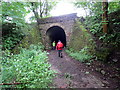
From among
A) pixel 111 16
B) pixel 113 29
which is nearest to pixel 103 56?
pixel 113 29

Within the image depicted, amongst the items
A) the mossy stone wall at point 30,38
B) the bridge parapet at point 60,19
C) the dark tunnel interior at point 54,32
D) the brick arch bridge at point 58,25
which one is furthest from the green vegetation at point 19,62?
the dark tunnel interior at point 54,32

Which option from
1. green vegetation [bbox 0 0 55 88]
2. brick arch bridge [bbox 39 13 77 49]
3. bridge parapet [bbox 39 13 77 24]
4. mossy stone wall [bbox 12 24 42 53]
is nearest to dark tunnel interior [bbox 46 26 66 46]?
brick arch bridge [bbox 39 13 77 49]

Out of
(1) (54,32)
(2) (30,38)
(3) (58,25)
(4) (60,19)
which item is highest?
(4) (60,19)

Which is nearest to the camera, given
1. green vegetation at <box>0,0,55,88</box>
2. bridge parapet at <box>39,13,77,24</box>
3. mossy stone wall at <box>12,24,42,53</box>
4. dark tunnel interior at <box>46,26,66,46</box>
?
green vegetation at <box>0,0,55,88</box>

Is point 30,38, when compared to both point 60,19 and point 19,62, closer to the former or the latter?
point 60,19

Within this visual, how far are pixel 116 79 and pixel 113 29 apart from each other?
3.52 meters

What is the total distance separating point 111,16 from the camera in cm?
620

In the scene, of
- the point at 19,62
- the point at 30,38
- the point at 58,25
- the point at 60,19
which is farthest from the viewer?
the point at 58,25

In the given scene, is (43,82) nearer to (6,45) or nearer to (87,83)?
(87,83)

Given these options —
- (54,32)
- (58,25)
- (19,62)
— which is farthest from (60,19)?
(19,62)

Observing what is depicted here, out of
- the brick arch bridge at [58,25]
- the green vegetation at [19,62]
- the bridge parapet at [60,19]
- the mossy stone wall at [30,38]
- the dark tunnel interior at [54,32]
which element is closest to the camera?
the green vegetation at [19,62]

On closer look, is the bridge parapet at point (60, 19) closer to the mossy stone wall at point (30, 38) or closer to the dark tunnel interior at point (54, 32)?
the dark tunnel interior at point (54, 32)

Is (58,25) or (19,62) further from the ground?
(58,25)

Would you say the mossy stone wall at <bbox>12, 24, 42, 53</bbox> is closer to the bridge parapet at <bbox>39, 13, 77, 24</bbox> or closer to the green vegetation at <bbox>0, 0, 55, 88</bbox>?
the green vegetation at <bbox>0, 0, 55, 88</bbox>
